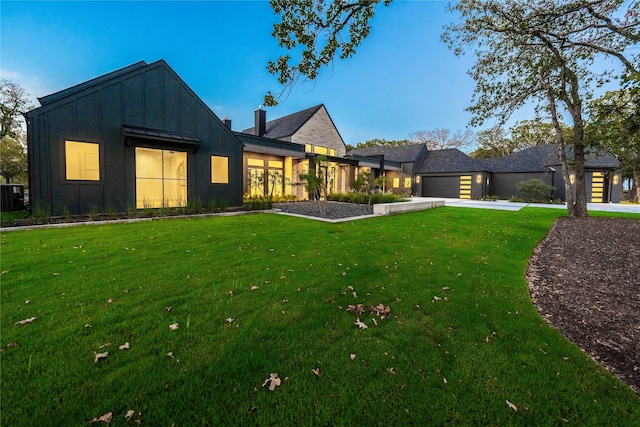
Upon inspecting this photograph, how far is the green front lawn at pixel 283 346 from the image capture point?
1777 millimetres

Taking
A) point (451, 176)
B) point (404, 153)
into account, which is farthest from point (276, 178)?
point (451, 176)

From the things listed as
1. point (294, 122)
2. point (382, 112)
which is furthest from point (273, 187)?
point (382, 112)

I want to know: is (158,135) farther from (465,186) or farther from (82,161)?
(465,186)

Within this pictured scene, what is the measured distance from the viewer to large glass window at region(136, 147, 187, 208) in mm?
10750

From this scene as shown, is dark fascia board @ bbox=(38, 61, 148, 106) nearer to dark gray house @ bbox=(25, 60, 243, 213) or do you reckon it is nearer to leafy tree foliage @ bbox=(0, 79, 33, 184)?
dark gray house @ bbox=(25, 60, 243, 213)

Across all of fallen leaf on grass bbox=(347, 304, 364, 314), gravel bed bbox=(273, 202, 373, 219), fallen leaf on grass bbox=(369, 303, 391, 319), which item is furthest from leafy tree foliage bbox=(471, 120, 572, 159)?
fallen leaf on grass bbox=(347, 304, 364, 314)

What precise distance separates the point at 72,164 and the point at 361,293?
10839 mm

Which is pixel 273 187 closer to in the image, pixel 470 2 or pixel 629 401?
pixel 470 2

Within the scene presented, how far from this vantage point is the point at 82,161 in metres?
9.34

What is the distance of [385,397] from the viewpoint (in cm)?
190

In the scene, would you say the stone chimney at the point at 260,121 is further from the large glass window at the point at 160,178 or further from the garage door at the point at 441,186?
the garage door at the point at 441,186

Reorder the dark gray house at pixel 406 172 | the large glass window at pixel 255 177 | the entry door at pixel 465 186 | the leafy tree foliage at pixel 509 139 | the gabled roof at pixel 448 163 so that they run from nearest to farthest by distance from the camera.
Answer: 1. the large glass window at pixel 255 177
2. the entry door at pixel 465 186
3. the gabled roof at pixel 448 163
4. the dark gray house at pixel 406 172
5. the leafy tree foliage at pixel 509 139

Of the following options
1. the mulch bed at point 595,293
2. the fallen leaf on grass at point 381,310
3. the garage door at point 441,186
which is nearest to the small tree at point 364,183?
the mulch bed at point 595,293

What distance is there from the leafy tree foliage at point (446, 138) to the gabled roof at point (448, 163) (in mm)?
12216
